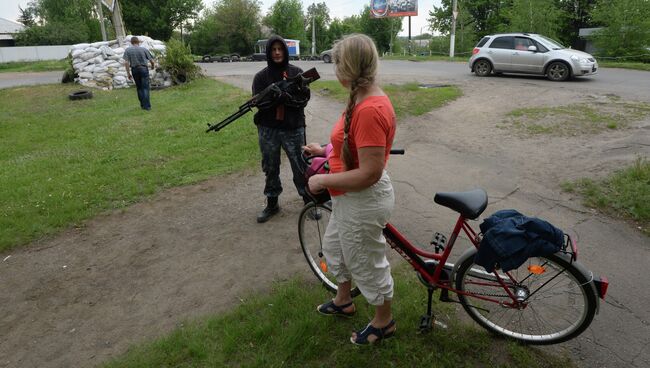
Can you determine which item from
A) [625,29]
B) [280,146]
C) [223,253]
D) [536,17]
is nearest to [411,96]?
[280,146]

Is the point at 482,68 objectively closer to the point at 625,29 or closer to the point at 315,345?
the point at 625,29

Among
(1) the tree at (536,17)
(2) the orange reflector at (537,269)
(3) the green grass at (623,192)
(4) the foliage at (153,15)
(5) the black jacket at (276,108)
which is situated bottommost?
(3) the green grass at (623,192)

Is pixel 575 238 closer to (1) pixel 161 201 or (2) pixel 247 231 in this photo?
(2) pixel 247 231

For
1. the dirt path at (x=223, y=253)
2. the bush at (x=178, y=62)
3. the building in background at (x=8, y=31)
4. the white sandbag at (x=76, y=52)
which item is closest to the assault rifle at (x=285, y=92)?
the dirt path at (x=223, y=253)

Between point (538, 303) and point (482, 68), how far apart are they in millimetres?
14326

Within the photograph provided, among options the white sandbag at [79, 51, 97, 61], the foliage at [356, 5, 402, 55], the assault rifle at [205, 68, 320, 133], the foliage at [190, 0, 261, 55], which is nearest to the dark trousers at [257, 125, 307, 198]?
the assault rifle at [205, 68, 320, 133]

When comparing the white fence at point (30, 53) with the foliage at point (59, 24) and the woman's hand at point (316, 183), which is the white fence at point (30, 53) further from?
the woman's hand at point (316, 183)

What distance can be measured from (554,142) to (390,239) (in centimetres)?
581

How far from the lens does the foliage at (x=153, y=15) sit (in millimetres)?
55156

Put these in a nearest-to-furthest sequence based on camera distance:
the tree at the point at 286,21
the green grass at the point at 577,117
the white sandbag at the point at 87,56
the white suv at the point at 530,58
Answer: the green grass at the point at 577,117
the white suv at the point at 530,58
the white sandbag at the point at 87,56
the tree at the point at 286,21

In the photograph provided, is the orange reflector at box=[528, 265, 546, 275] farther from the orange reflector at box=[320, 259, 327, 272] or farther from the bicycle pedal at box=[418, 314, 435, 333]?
the orange reflector at box=[320, 259, 327, 272]

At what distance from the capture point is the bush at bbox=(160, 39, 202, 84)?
682 inches

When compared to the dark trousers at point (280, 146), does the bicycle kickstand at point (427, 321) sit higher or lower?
lower

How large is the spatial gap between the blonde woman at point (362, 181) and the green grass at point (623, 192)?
10.5ft
